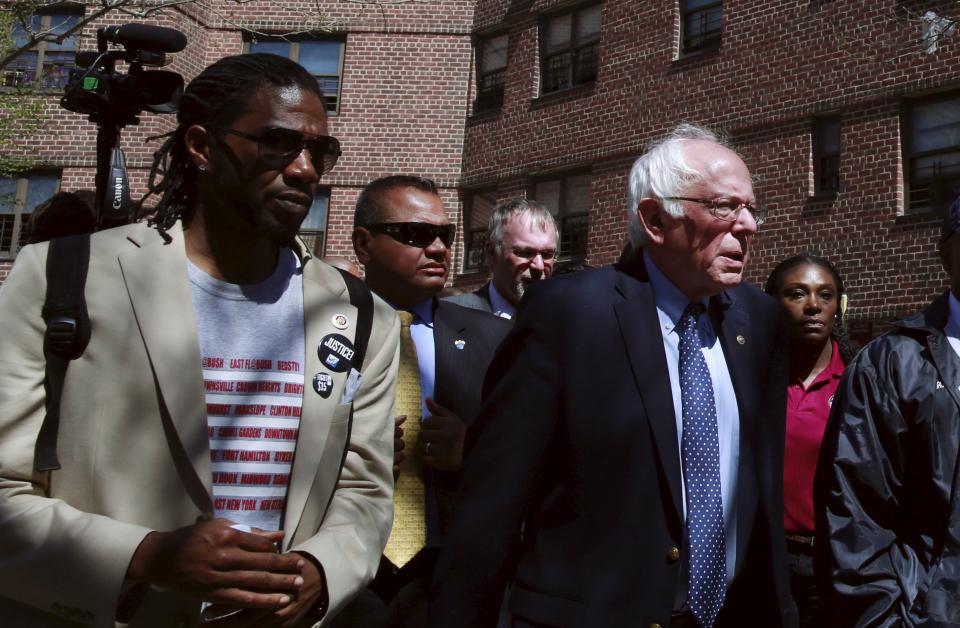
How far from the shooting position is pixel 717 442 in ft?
10.8

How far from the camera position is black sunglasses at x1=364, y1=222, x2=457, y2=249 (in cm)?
459

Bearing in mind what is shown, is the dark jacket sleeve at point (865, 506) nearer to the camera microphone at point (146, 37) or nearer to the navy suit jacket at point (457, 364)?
the navy suit jacket at point (457, 364)

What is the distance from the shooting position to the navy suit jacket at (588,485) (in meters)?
3.11

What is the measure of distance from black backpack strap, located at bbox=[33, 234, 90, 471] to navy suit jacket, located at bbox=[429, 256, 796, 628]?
1212 mm

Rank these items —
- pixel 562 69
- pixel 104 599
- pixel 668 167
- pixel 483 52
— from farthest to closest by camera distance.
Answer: pixel 483 52 → pixel 562 69 → pixel 668 167 → pixel 104 599

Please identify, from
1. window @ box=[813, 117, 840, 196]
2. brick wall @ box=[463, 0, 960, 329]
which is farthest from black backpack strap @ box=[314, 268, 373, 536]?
window @ box=[813, 117, 840, 196]

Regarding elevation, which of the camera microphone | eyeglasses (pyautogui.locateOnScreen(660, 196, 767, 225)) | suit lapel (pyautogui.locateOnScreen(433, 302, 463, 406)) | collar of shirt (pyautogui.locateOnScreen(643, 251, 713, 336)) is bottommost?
suit lapel (pyautogui.locateOnScreen(433, 302, 463, 406))

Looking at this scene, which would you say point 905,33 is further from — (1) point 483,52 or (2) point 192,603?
(2) point 192,603

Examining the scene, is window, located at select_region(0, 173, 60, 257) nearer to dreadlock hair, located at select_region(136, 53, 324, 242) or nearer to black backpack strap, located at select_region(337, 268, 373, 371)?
dreadlock hair, located at select_region(136, 53, 324, 242)

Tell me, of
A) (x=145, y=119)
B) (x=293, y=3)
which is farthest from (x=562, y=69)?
(x=145, y=119)

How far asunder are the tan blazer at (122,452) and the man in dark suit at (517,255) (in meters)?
3.17

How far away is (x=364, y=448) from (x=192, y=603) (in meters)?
0.56

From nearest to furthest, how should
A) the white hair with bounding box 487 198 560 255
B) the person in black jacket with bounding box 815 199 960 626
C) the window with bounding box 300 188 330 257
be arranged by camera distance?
the person in black jacket with bounding box 815 199 960 626, the white hair with bounding box 487 198 560 255, the window with bounding box 300 188 330 257

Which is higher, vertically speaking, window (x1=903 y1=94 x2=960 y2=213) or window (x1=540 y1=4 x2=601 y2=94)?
window (x1=540 y1=4 x2=601 y2=94)
